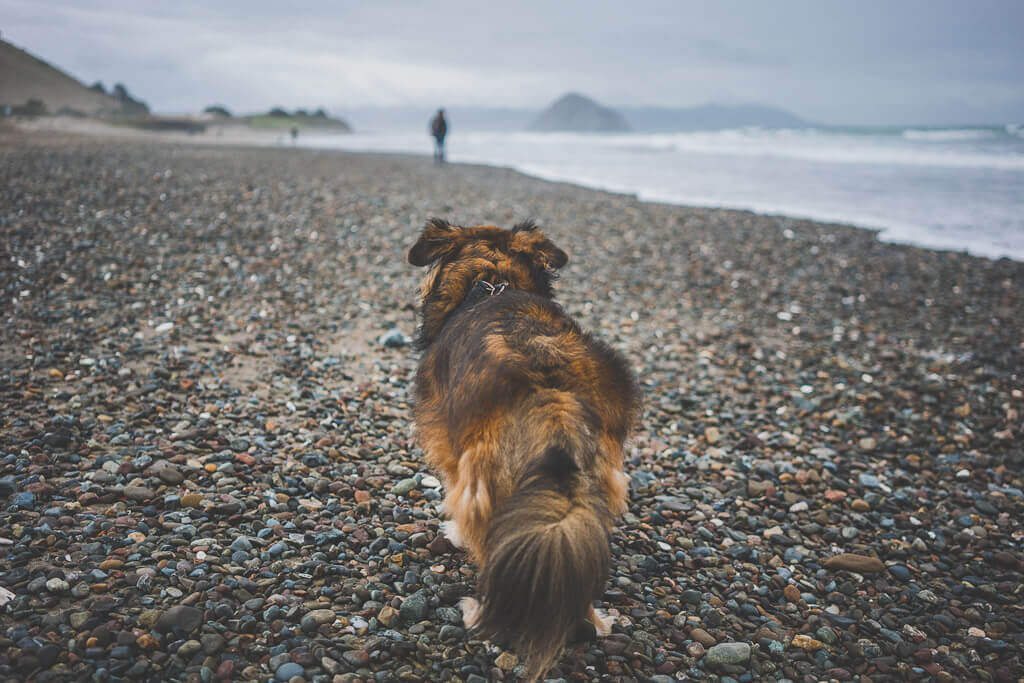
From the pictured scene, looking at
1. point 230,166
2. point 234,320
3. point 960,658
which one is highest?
point 230,166

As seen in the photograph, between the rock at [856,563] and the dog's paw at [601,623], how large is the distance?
1800 mm

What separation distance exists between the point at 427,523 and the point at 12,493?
8.71 ft

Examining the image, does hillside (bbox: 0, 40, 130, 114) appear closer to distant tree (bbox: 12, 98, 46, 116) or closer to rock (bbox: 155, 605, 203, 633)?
distant tree (bbox: 12, 98, 46, 116)

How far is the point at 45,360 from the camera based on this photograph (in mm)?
5371

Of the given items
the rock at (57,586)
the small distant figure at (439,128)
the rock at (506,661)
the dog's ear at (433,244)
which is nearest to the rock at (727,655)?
the rock at (506,661)

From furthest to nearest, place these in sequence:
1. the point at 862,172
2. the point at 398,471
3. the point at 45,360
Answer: the point at 862,172, the point at 45,360, the point at 398,471

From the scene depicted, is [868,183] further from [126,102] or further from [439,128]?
[126,102]

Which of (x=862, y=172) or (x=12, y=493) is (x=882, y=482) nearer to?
(x=12, y=493)

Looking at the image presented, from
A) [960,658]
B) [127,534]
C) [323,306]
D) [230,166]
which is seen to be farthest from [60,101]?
[960,658]

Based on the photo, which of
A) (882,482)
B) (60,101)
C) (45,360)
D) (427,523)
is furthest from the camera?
(60,101)

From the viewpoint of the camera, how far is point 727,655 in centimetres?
304

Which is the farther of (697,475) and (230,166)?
(230,166)

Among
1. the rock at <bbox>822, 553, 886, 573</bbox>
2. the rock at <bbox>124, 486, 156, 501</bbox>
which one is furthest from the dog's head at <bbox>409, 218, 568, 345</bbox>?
the rock at <bbox>822, 553, 886, 573</bbox>

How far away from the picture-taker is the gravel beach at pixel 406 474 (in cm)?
293
